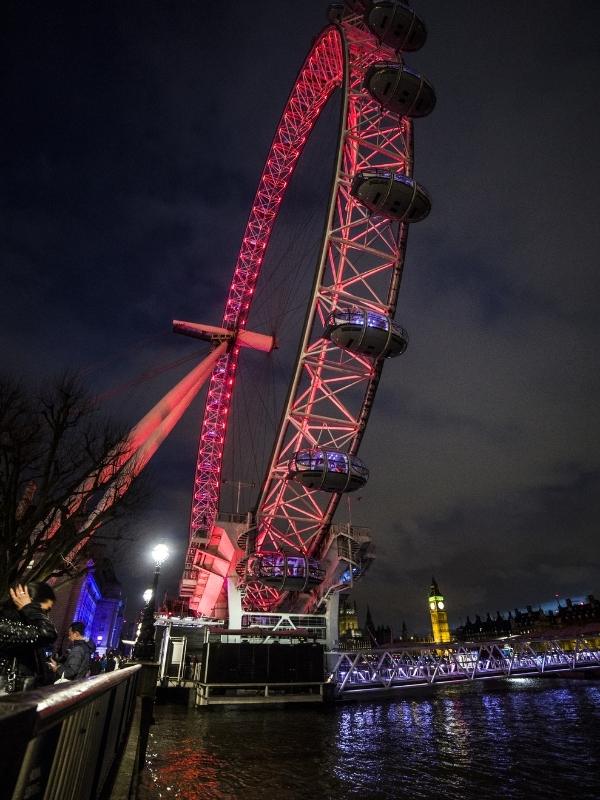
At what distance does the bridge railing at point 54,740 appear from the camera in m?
1.34

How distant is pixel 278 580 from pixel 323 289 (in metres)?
19.6

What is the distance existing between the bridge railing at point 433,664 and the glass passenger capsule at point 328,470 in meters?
11.9

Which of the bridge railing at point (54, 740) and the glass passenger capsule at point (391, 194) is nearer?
the bridge railing at point (54, 740)

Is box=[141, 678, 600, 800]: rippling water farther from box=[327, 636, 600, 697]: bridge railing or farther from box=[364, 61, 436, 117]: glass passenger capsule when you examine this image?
box=[364, 61, 436, 117]: glass passenger capsule

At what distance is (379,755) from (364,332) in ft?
67.6

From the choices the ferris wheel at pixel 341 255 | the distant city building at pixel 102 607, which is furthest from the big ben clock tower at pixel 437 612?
the ferris wheel at pixel 341 255

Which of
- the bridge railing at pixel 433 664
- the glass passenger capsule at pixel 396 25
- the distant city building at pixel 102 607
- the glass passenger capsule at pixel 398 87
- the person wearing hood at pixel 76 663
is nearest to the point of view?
the person wearing hood at pixel 76 663

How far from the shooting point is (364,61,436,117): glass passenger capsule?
28.8 meters

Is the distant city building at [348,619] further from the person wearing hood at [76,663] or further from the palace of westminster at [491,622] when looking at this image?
the person wearing hood at [76,663]

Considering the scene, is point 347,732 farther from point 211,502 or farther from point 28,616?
point 211,502

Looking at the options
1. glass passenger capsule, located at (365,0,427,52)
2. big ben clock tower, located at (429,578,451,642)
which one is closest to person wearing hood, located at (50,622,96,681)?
glass passenger capsule, located at (365,0,427,52)

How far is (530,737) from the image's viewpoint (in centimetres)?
1655

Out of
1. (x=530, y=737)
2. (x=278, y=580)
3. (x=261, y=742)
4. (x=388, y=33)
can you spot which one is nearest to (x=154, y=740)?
(x=261, y=742)

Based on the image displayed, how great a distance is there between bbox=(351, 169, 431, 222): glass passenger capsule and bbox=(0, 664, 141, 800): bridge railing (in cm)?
2859
